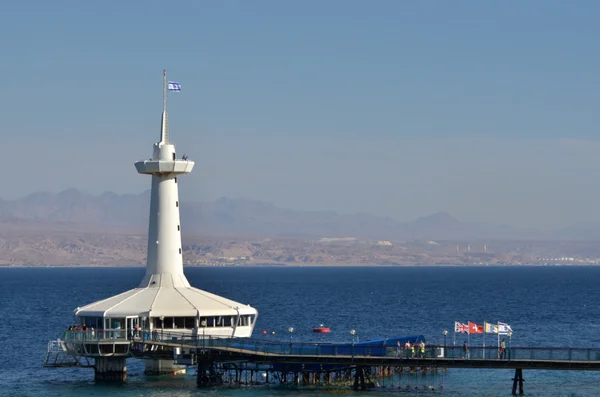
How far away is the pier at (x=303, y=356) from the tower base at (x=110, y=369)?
0.23 m

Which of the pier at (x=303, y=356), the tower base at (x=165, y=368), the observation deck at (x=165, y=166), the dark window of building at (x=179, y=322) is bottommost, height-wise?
the tower base at (x=165, y=368)

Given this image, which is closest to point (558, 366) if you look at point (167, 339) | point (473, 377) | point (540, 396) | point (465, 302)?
point (540, 396)

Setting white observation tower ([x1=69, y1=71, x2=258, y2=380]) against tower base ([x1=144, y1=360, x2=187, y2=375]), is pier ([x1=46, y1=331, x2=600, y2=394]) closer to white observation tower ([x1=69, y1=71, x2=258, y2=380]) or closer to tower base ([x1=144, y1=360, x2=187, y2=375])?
white observation tower ([x1=69, y1=71, x2=258, y2=380])

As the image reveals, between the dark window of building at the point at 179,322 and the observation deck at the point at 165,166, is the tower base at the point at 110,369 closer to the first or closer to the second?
the dark window of building at the point at 179,322

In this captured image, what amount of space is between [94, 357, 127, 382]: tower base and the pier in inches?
9.2

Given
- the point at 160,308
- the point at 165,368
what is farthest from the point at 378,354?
the point at 165,368

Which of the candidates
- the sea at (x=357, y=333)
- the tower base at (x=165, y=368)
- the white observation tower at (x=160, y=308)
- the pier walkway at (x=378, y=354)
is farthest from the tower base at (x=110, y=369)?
the tower base at (x=165, y=368)

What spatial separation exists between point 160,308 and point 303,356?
9.58m

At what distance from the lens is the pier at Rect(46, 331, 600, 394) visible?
67.0m

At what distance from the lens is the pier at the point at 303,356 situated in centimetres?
6700

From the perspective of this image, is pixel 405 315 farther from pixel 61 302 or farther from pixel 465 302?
pixel 61 302

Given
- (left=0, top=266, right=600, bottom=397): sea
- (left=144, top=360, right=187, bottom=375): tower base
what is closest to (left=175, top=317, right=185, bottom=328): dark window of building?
(left=144, top=360, right=187, bottom=375): tower base

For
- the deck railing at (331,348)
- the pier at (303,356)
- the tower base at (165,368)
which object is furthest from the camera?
the tower base at (165,368)

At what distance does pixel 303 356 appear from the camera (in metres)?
69.1
